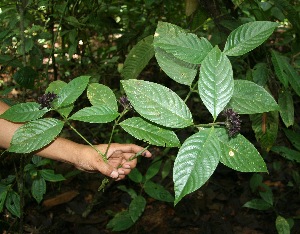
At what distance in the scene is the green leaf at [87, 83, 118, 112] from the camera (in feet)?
2.74

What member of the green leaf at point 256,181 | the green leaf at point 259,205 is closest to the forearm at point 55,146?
the green leaf at point 259,205

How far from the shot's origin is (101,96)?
853 mm

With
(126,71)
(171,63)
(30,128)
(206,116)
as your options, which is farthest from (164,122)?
(206,116)

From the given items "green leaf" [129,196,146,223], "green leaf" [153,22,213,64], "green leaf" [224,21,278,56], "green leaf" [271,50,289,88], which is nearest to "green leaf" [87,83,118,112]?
"green leaf" [153,22,213,64]

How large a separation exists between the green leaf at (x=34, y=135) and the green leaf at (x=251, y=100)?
37 centimetres

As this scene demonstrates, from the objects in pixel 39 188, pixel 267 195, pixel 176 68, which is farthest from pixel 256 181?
pixel 176 68

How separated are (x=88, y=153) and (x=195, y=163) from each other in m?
0.50

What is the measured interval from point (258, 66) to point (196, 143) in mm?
775

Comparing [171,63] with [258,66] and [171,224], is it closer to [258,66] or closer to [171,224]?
[258,66]

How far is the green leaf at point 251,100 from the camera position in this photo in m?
0.73

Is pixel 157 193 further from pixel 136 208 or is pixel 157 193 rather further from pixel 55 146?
pixel 55 146

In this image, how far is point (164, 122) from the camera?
2.27 ft

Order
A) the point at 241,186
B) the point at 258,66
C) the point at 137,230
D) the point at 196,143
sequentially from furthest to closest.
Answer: the point at 241,186
the point at 137,230
the point at 258,66
the point at 196,143

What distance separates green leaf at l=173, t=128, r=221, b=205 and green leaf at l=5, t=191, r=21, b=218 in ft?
2.99
